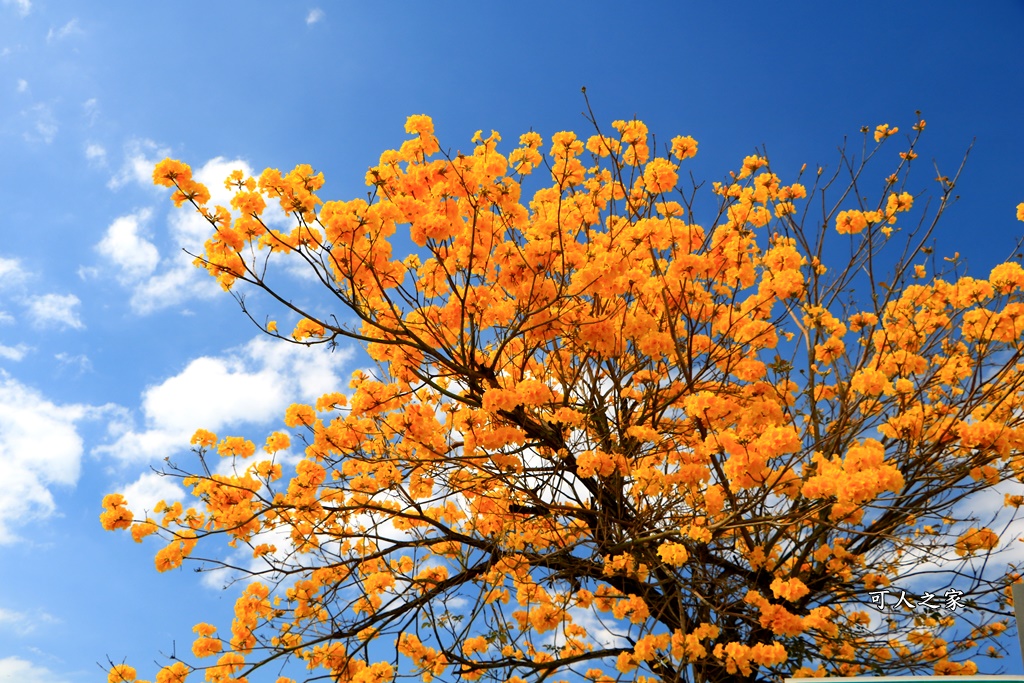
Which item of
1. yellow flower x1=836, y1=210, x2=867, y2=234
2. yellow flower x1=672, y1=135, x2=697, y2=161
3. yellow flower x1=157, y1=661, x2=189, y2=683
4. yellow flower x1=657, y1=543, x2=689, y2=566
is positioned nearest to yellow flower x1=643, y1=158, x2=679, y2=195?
yellow flower x1=672, y1=135, x2=697, y2=161

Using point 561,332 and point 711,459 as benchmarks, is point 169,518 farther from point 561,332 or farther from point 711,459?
point 711,459

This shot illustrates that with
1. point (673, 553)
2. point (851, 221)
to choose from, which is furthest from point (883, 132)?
point (673, 553)

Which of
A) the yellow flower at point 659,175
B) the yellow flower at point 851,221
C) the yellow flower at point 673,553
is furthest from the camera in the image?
the yellow flower at point 851,221

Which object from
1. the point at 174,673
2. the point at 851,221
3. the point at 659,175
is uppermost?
the point at 851,221

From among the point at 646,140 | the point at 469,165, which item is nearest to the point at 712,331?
the point at 646,140

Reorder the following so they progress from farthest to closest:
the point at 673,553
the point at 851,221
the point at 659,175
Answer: the point at 851,221
the point at 659,175
the point at 673,553

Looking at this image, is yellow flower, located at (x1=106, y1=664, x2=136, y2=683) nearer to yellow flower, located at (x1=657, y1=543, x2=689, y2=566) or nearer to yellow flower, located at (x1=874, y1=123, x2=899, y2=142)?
yellow flower, located at (x1=657, y1=543, x2=689, y2=566)

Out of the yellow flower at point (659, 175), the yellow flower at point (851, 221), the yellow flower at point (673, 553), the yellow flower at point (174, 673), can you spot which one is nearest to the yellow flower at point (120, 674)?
the yellow flower at point (174, 673)

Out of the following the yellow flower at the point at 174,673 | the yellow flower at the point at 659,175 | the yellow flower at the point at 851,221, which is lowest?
the yellow flower at the point at 174,673

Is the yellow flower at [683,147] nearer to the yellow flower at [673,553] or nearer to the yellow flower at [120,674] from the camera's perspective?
the yellow flower at [673,553]

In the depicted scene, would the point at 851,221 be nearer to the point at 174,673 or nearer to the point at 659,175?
the point at 659,175

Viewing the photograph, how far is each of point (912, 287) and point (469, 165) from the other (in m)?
3.15

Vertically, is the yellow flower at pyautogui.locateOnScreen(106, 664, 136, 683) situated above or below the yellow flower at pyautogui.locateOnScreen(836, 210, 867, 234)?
below

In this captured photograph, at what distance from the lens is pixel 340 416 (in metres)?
4.44
